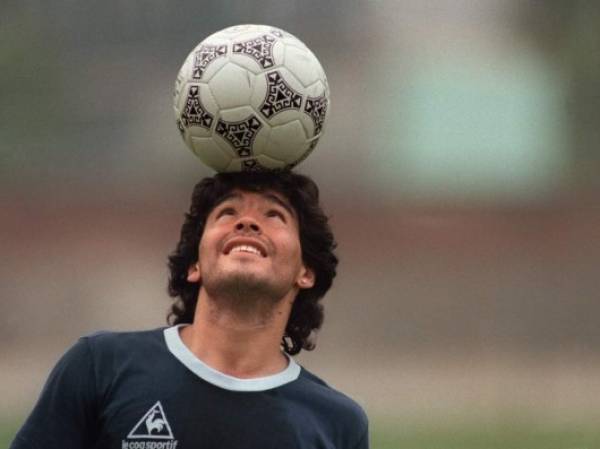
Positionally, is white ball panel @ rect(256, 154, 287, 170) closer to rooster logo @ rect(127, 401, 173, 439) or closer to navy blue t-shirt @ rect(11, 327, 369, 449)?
navy blue t-shirt @ rect(11, 327, 369, 449)

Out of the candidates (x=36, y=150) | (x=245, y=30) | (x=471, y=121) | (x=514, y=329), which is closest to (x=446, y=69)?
(x=471, y=121)

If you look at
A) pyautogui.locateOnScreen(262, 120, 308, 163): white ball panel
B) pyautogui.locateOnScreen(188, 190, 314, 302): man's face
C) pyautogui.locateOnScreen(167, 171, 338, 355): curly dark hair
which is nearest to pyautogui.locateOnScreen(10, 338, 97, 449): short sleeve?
pyautogui.locateOnScreen(188, 190, 314, 302): man's face

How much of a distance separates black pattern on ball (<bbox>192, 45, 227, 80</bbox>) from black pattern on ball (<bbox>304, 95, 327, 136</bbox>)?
0.92 ft

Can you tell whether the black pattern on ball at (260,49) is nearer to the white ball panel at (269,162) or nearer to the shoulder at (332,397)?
the white ball panel at (269,162)

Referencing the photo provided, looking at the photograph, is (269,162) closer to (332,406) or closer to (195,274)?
(195,274)

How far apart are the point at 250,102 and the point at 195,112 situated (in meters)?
0.16

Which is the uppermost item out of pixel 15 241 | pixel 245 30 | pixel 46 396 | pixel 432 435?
pixel 245 30

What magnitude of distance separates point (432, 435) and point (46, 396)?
A: 7.52 metres

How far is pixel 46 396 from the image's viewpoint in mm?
4422

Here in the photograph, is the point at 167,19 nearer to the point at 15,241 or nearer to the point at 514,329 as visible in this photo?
the point at 15,241

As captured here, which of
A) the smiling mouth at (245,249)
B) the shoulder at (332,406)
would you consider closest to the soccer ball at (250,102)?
the smiling mouth at (245,249)

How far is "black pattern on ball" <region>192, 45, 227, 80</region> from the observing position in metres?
4.74

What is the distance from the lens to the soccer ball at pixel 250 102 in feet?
15.4

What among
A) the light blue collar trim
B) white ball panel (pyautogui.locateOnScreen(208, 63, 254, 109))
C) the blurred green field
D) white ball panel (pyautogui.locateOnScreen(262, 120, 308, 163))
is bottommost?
the blurred green field
